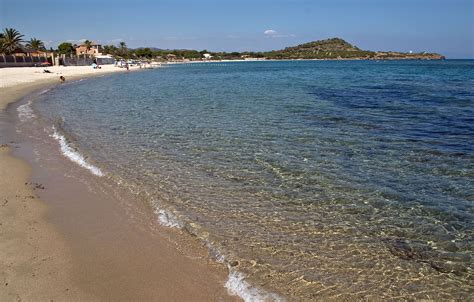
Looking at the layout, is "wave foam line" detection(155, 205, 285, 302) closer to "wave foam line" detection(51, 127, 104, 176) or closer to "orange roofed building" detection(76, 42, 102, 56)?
"wave foam line" detection(51, 127, 104, 176)

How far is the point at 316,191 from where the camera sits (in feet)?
28.3

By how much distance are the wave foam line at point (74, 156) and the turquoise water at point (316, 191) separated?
0.78ft

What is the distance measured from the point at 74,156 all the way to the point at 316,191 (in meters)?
7.74

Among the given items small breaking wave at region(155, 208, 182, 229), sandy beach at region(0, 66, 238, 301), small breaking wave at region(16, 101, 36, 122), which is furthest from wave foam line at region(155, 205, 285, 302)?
small breaking wave at region(16, 101, 36, 122)

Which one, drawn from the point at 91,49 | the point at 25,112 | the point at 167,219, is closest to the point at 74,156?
the point at 167,219

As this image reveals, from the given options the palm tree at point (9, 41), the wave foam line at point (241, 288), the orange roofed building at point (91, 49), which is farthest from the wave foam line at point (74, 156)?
the orange roofed building at point (91, 49)

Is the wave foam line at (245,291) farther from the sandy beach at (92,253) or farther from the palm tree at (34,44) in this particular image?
the palm tree at (34,44)

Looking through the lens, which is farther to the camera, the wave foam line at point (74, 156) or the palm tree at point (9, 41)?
the palm tree at point (9, 41)

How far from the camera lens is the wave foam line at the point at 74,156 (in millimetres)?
10625

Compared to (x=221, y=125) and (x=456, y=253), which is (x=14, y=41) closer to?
(x=221, y=125)

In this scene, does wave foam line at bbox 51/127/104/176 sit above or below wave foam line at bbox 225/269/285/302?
below

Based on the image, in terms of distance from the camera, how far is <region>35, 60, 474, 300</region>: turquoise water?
556cm

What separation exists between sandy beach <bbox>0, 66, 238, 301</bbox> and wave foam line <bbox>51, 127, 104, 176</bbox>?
1.49m

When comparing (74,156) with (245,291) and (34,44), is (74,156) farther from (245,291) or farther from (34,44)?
(34,44)
